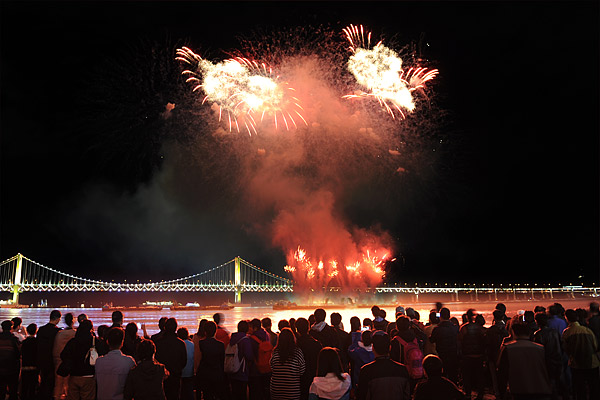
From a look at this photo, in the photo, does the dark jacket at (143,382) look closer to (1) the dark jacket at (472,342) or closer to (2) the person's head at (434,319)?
(2) the person's head at (434,319)

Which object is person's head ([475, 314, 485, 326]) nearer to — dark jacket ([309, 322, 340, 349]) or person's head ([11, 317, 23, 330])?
dark jacket ([309, 322, 340, 349])

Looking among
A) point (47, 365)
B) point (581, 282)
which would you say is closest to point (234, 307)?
point (581, 282)

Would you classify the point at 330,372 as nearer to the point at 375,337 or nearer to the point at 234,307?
the point at 375,337

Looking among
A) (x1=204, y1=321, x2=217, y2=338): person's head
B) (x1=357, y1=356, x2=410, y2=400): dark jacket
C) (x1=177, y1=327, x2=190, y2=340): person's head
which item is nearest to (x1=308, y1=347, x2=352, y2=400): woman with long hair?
(x1=357, y1=356, x2=410, y2=400): dark jacket

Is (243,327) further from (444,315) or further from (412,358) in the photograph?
(444,315)

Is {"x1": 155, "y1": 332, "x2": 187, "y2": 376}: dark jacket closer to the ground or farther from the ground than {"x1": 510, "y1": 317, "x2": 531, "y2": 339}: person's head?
closer to the ground

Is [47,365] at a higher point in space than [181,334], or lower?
lower
